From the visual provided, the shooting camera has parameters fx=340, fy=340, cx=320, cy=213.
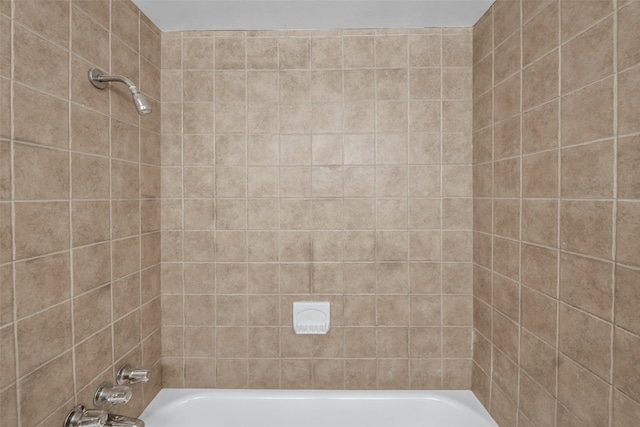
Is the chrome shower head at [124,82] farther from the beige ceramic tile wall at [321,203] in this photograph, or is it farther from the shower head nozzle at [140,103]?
the beige ceramic tile wall at [321,203]

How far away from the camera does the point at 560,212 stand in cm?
100

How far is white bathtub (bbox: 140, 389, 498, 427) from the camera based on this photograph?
1.55 meters

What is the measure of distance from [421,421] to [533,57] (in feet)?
5.07

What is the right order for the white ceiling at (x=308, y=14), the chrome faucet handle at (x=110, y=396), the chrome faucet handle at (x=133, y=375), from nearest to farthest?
the chrome faucet handle at (x=110, y=396) < the chrome faucet handle at (x=133, y=375) < the white ceiling at (x=308, y=14)

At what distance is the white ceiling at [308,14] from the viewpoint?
141cm

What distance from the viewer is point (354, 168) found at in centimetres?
160

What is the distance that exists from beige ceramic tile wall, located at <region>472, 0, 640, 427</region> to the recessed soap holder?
70 cm

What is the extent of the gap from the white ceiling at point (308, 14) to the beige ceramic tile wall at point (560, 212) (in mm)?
162

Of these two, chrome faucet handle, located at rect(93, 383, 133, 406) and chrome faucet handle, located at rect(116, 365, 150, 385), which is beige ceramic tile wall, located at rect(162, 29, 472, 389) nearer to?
chrome faucet handle, located at rect(116, 365, 150, 385)

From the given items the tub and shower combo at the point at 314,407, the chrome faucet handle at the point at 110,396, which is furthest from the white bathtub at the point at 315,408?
the chrome faucet handle at the point at 110,396

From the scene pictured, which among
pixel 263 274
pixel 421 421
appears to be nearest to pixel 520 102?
pixel 263 274

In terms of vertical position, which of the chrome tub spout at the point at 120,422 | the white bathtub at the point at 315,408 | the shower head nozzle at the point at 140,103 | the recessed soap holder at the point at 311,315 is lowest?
the white bathtub at the point at 315,408

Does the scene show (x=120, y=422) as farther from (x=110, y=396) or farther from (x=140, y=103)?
(x=140, y=103)

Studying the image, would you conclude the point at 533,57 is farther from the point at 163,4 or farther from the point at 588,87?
the point at 163,4
